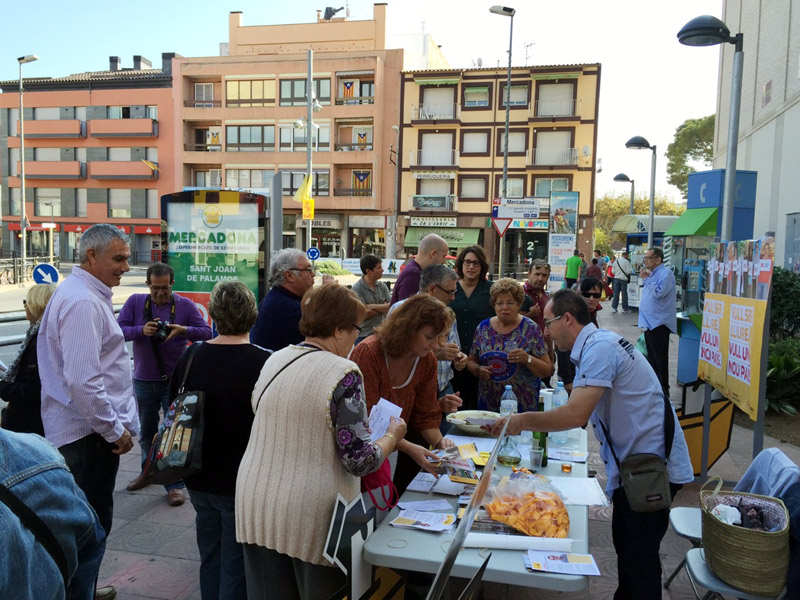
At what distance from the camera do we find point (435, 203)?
129ft

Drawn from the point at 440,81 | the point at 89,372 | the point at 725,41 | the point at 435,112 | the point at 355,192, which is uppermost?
the point at 440,81

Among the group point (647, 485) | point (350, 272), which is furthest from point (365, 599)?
point (350, 272)

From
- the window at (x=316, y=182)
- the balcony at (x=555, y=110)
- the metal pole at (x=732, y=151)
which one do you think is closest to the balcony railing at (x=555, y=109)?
the balcony at (x=555, y=110)

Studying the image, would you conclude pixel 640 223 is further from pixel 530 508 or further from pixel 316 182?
pixel 530 508

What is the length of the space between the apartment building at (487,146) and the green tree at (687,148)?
10.7m

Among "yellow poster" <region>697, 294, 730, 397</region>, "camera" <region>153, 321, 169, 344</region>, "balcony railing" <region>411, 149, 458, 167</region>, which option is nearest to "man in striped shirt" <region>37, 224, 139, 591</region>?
"camera" <region>153, 321, 169, 344</region>

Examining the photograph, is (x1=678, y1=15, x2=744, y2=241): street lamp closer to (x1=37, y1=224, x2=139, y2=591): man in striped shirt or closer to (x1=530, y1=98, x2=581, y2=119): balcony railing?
(x1=37, y1=224, x2=139, y2=591): man in striped shirt

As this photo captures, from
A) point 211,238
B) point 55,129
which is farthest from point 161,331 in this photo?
point 55,129

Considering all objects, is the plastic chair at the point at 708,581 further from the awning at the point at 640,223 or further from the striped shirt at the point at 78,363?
the awning at the point at 640,223

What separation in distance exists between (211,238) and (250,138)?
35.6m

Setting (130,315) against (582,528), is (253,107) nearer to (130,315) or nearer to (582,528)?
(130,315)

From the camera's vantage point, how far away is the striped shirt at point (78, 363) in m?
2.81

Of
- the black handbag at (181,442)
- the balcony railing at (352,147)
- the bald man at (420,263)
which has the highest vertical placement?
the balcony railing at (352,147)

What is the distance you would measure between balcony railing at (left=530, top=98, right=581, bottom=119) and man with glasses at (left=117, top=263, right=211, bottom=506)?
36.5 metres
